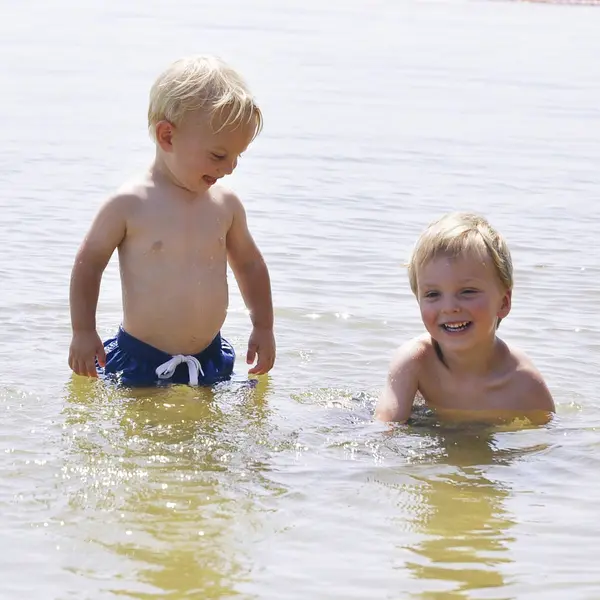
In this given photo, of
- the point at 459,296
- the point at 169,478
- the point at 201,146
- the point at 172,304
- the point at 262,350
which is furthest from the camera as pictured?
the point at 262,350

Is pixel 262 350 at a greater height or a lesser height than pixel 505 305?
lesser

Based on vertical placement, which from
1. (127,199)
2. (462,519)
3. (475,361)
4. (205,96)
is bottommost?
(462,519)

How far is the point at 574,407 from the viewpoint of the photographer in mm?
5242

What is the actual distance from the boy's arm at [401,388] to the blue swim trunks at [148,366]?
73cm

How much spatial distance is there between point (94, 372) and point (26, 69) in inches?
435

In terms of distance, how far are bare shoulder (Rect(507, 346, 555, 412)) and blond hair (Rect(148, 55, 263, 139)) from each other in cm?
134

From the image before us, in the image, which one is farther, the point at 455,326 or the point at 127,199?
the point at 127,199

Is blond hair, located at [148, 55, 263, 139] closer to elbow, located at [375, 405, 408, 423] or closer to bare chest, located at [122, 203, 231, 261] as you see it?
bare chest, located at [122, 203, 231, 261]

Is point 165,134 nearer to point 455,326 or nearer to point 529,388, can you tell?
point 455,326

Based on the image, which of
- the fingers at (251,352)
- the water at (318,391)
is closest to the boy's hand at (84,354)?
the water at (318,391)

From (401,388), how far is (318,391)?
58 cm

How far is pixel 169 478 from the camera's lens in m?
4.06

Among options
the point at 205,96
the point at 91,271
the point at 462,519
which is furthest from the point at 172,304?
the point at 462,519

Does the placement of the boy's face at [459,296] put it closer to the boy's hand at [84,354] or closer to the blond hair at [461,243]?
the blond hair at [461,243]
